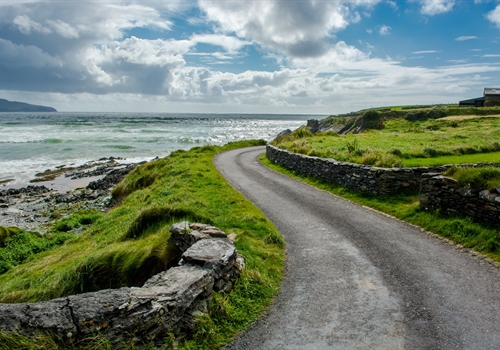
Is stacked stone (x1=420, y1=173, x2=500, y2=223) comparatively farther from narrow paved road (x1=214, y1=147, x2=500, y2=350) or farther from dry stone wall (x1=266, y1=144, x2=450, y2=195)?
dry stone wall (x1=266, y1=144, x2=450, y2=195)

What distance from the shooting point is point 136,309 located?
5695 millimetres

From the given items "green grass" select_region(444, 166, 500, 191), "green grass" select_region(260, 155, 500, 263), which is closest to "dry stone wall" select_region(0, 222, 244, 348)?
"green grass" select_region(260, 155, 500, 263)

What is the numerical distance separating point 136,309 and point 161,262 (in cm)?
332

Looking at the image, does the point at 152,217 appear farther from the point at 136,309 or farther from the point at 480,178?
the point at 480,178

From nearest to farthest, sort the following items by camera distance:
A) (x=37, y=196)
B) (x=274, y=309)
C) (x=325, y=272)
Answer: (x=274, y=309) < (x=325, y=272) < (x=37, y=196)

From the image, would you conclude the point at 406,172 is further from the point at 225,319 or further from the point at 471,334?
the point at 225,319

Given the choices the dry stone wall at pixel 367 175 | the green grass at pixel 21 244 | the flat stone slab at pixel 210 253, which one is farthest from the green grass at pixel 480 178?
the green grass at pixel 21 244

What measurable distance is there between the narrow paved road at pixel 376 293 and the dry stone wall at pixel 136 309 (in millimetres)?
1110

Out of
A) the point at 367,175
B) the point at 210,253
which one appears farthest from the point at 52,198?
the point at 210,253

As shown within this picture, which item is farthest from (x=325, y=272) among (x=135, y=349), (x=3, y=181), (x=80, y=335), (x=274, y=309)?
(x=3, y=181)

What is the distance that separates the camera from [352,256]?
970 centimetres

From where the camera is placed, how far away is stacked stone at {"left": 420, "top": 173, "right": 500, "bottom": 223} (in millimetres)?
10499

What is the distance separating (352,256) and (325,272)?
4.27 ft

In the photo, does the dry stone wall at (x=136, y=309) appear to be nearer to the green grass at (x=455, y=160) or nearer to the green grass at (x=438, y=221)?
the green grass at (x=438, y=221)
